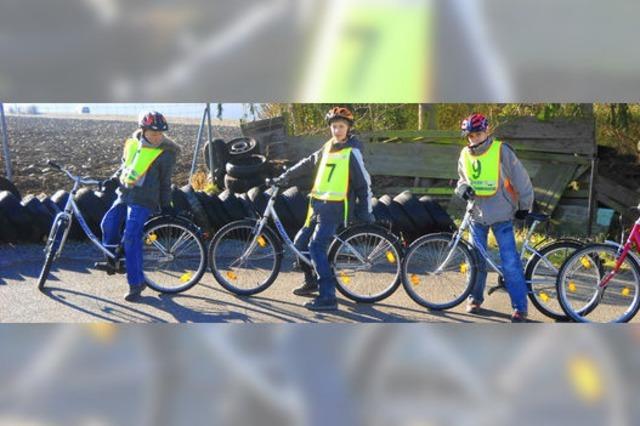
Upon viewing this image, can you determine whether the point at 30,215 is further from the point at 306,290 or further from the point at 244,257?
the point at 306,290

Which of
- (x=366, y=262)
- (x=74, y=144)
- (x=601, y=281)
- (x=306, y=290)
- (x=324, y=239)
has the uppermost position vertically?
(x=74, y=144)

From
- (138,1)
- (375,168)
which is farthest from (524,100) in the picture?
(375,168)

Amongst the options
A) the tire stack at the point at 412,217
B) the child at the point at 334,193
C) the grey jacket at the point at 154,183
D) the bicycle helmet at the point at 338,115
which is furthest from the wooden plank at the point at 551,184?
the grey jacket at the point at 154,183

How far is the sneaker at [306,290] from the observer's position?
463 centimetres

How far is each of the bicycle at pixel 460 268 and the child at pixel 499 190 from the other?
134 millimetres

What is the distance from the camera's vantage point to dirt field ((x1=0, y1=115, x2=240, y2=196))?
8109mm

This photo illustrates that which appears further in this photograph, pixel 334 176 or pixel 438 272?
pixel 438 272

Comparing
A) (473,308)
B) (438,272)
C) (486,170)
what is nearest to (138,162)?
(438,272)

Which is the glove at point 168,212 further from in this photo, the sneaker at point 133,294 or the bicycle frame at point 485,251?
the bicycle frame at point 485,251

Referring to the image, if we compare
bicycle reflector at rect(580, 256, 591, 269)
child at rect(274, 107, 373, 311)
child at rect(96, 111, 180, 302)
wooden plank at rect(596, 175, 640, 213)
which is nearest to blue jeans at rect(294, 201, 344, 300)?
child at rect(274, 107, 373, 311)

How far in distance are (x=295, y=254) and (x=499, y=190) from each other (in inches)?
66.1

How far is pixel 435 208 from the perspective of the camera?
5.78m

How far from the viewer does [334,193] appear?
4266 mm

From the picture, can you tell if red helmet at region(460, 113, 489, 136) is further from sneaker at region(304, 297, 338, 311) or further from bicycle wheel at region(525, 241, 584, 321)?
sneaker at region(304, 297, 338, 311)
